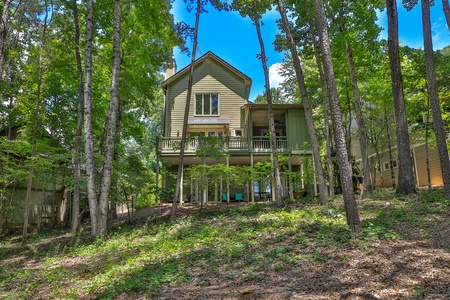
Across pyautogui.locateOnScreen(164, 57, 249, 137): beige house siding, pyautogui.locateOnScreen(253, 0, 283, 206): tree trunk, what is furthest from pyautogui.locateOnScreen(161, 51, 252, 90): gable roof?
pyautogui.locateOnScreen(253, 0, 283, 206): tree trunk

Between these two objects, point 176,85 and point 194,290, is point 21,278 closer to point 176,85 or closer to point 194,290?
point 194,290

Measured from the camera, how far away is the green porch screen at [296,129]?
17.3m

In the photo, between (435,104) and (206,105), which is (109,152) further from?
(206,105)

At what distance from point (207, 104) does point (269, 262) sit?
15864mm

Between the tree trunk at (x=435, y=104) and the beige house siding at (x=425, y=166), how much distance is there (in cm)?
1108

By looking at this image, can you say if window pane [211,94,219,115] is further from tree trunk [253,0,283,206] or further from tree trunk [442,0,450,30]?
tree trunk [442,0,450,30]

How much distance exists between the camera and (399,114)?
8.91 metres

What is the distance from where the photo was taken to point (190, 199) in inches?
675

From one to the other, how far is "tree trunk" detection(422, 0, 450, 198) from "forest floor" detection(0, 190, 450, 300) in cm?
81

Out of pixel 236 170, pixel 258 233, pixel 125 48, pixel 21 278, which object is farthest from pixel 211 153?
pixel 21 278

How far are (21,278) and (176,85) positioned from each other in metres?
16.0

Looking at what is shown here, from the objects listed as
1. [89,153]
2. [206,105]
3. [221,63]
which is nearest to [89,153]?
[89,153]

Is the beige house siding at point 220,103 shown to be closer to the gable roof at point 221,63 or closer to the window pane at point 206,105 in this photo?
the window pane at point 206,105

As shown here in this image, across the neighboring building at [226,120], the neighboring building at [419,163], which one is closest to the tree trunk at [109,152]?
the neighboring building at [226,120]
